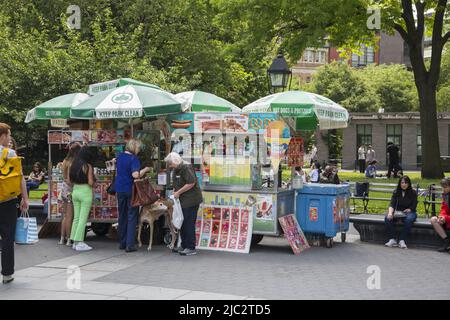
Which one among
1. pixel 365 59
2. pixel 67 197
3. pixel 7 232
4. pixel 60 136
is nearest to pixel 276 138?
pixel 67 197

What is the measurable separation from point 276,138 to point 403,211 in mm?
2669

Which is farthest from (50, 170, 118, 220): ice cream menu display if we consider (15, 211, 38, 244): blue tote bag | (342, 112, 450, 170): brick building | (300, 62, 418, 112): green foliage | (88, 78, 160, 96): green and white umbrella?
(300, 62, 418, 112): green foliage

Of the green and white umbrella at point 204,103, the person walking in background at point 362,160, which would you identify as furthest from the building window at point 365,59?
the green and white umbrella at point 204,103

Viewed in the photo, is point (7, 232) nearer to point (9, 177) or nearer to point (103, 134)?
point (9, 177)

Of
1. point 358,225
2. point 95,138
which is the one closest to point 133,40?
point 95,138

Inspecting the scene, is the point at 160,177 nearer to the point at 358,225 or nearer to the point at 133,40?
the point at 358,225

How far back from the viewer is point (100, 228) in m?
12.4

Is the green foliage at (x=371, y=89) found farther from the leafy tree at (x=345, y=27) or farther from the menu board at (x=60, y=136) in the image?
the menu board at (x=60, y=136)

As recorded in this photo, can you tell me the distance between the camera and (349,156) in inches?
1777

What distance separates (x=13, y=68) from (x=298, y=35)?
34.9 feet

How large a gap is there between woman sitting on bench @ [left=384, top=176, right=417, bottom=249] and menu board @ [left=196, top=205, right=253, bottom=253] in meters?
2.53

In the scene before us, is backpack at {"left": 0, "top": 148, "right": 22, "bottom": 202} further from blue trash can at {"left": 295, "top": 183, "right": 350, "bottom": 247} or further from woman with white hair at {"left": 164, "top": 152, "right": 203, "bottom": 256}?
blue trash can at {"left": 295, "top": 183, "right": 350, "bottom": 247}

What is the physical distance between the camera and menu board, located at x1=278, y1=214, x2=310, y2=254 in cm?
1040

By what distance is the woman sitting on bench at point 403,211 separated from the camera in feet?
36.0
